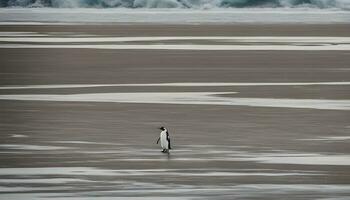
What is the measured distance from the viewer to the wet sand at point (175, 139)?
10.5 metres

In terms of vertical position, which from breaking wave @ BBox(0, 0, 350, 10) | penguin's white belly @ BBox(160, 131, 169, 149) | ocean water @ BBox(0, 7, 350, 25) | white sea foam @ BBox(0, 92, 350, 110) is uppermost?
breaking wave @ BBox(0, 0, 350, 10)

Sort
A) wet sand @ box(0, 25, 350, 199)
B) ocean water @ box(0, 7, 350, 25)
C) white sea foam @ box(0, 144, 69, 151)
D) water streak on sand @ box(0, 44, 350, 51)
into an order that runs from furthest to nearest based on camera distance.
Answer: ocean water @ box(0, 7, 350, 25)
water streak on sand @ box(0, 44, 350, 51)
white sea foam @ box(0, 144, 69, 151)
wet sand @ box(0, 25, 350, 199)

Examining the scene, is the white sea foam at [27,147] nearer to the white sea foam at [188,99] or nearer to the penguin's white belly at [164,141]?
the penguin's white belly at [164,141]

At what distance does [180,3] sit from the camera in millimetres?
58906

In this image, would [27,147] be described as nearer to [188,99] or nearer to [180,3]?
[188,99]

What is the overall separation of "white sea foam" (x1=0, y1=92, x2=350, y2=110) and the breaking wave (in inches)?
1515

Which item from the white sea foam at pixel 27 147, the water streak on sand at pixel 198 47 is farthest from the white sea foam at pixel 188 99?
the water streak on sand at pixel 198 47

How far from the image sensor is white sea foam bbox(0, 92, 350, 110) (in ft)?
56.4

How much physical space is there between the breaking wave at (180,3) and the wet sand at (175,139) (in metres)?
32.5

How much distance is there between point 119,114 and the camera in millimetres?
15953

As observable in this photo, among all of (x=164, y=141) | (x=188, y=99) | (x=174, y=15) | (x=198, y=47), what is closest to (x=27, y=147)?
(x=164, y=141)

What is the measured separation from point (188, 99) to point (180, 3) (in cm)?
4123

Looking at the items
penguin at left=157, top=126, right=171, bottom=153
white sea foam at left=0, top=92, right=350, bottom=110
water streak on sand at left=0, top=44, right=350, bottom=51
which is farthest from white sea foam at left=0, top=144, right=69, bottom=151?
water streak on sand at left=0, top=44, right=350, bottom=51

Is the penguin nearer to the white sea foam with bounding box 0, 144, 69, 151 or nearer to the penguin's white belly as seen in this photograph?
the penguin's white belly
